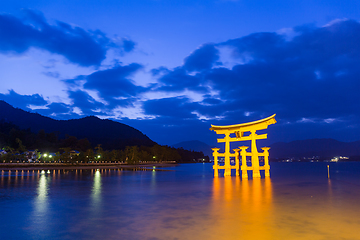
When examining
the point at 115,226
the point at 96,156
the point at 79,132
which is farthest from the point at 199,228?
the point at 79,132

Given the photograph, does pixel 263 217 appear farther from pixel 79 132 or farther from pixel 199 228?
pixel 79 132

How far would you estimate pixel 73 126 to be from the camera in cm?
18462

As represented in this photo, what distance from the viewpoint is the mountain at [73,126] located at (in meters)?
175

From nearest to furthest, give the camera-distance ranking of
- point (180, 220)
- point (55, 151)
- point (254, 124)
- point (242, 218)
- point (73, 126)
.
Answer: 1. point (180, 220)
2. point (242, 218)
3. point (254, 124)
4. point (55, 151)
5. point (73, 126)

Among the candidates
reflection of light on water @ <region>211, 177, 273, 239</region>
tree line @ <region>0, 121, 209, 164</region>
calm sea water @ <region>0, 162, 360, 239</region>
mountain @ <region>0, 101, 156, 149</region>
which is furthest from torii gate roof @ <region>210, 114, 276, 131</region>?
mountain @ <region>0, 101, 156, 149</region>

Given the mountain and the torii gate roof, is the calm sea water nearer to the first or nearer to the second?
the torii gate roof

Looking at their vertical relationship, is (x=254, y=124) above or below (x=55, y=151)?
above

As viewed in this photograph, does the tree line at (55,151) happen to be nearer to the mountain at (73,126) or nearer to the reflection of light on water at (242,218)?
the reflection of light on water at (242,218)

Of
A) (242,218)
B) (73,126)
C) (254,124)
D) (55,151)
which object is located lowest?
(242,218)

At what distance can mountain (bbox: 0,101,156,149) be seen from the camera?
17475 centimetres

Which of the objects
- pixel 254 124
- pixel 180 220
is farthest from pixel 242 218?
pixel 254 124

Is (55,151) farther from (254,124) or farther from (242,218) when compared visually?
(242,218)

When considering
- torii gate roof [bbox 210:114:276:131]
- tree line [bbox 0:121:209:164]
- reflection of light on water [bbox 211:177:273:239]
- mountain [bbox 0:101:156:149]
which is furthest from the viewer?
mountain [bbox 0:101:156:149]

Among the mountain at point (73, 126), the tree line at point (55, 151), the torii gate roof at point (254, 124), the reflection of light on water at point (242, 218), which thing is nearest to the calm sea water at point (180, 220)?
the reflection of light on water at point (242, 218)
